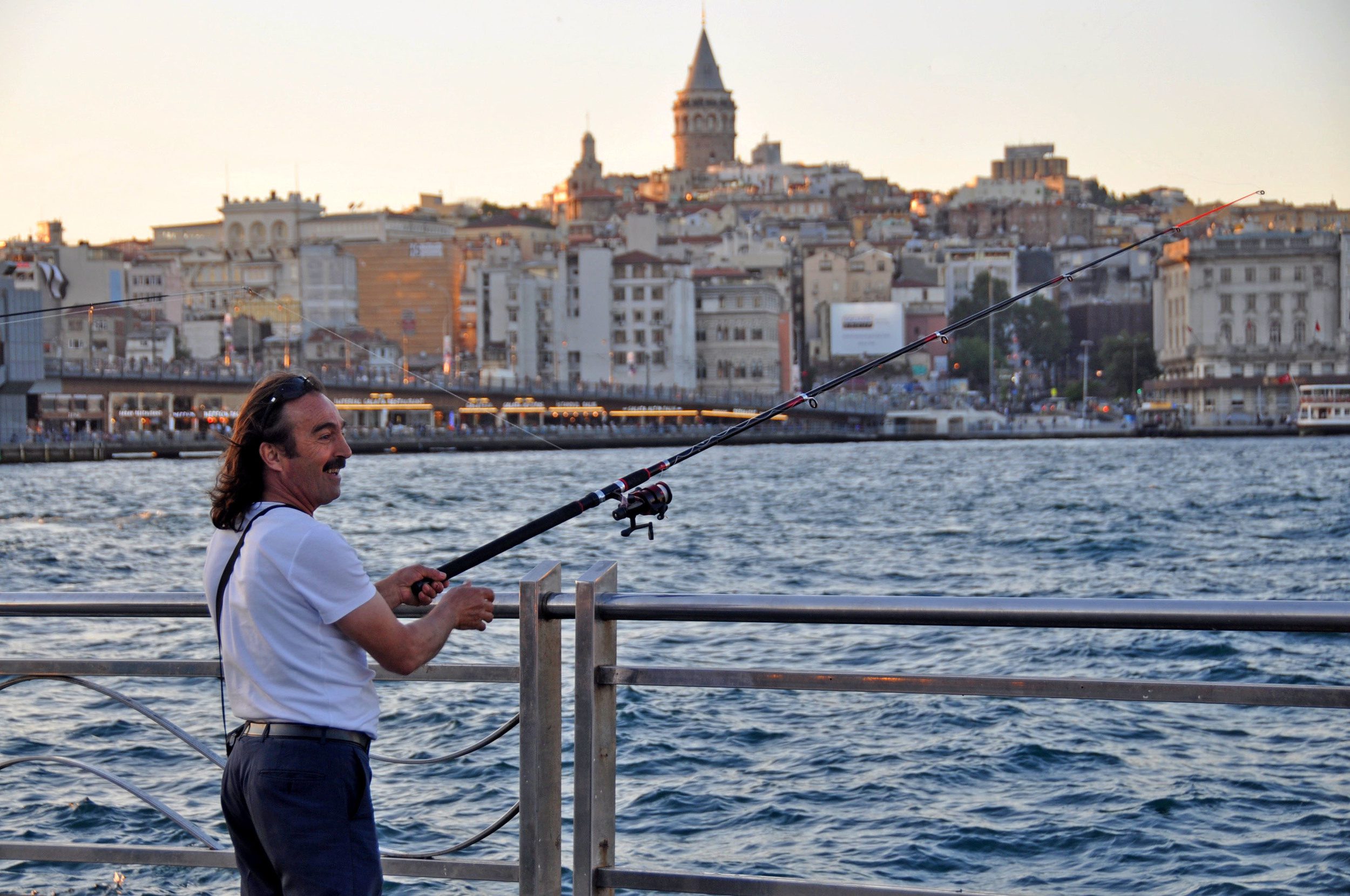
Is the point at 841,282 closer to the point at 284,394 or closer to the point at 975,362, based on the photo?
the point at 975,362

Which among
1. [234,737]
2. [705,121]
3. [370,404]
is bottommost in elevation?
[234,737]

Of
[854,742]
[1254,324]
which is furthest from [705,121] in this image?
[854,742]

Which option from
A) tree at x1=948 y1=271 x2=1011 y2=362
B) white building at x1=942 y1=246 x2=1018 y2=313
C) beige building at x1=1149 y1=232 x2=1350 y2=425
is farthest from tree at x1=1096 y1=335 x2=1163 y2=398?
white building at x1=942 y1=246 x2=1018 y2=313

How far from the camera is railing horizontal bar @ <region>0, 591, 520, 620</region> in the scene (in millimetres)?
2285

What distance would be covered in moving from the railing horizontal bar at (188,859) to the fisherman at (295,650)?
347 millimetres

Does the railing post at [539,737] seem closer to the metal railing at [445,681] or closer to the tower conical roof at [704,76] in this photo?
the metal railing at [445,681]

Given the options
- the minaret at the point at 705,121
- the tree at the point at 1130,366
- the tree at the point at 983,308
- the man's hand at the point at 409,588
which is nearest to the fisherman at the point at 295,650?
the man's hand at the point at 409,588

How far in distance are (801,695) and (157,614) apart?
6580 mm

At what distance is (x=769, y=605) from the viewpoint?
2.03m

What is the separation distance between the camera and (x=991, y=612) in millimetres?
1998

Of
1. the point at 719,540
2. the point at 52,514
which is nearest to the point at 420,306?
the point at 52,514

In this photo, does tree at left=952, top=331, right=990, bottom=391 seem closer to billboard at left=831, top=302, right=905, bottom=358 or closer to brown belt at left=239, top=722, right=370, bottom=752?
billboard at left=831, top=302, right=905, bottom=358

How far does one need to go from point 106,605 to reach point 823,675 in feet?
3.55

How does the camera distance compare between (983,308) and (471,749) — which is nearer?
(471,749)
